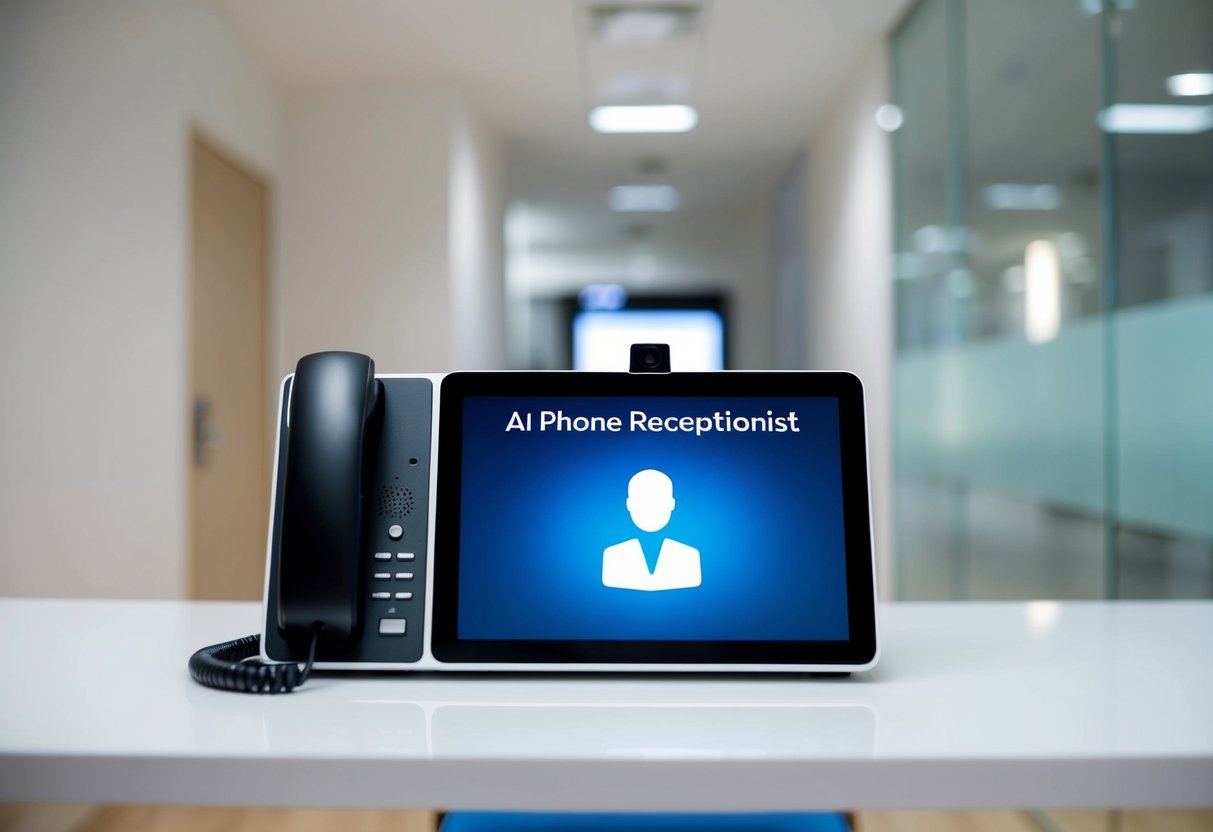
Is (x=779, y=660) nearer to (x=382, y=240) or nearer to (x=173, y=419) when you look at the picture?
(x=173, y=419)

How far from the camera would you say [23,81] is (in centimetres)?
248

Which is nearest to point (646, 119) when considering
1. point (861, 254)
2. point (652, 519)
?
point (861, 254)

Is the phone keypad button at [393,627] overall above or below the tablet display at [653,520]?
below

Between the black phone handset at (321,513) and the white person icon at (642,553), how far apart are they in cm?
21

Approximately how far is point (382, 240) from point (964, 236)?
2.64 metres

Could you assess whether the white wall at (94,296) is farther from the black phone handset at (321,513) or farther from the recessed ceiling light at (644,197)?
the recessed ceiling light at (644,197)

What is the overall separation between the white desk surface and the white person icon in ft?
0.25

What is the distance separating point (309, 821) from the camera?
7.43ft

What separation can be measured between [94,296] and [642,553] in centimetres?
246

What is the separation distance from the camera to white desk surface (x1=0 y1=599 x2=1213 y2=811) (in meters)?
0.53

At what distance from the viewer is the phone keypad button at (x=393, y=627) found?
730 millimetres

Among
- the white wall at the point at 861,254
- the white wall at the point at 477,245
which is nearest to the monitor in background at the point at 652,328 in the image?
the white wall at the point at 477,245

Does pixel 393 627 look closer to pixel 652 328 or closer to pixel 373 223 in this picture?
pixel 373 223

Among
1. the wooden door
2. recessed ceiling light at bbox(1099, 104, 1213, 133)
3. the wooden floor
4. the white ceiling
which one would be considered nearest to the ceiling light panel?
the white ceiling
